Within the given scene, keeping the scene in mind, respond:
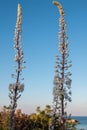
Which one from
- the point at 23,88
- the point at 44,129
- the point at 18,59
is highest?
the point at 18,59

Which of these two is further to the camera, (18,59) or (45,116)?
(45,116)

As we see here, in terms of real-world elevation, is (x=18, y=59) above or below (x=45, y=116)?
above

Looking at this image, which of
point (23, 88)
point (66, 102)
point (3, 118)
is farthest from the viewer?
point (3, 118)

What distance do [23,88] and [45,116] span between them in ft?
118

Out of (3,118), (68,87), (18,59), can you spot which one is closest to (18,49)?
(18,59)

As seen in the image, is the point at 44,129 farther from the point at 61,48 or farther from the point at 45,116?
the point at 61,48

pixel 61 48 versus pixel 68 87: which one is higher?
pixel 61 48

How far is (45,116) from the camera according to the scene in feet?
258

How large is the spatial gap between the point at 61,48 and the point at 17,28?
6.56 meters

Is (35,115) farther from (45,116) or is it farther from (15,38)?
(15,38)

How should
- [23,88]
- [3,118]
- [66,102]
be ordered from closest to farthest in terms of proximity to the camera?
[66,102] < [23,88] < [3,118]

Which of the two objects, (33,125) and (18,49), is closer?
(18,49)

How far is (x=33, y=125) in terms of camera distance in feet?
267

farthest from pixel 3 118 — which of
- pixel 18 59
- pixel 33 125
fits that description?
pixel 18 59
